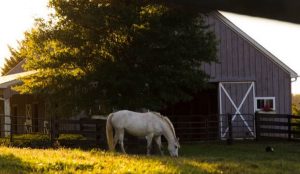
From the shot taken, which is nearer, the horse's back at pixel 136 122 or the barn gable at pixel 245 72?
the horse's back at pixel 136 122

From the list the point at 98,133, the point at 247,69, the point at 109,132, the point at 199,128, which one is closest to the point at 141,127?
the point at 109,132

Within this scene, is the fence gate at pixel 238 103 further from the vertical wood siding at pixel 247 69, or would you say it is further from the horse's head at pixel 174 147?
the horse's head at pixel 174 147

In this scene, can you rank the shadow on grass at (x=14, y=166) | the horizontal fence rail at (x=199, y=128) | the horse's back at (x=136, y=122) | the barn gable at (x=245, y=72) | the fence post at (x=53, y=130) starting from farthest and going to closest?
the barn gable at (x=245, y=72) → the fence post at (x=53, y=130) → the horizontal fence rail at (x=199, y=128) → the horse's back at (x=136, y=122) → the shadow on grass at (x=14, y=166)

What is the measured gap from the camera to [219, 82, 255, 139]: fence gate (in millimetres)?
22469

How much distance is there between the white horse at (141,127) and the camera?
1446 centimetres

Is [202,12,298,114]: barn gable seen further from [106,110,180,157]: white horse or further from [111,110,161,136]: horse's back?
[111,110,161,136]: horse's back

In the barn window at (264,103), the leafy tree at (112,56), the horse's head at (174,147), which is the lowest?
the horse's head at (174,147)

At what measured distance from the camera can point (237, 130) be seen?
2258 cm

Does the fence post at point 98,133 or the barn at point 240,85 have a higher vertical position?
the barn at point 240,85

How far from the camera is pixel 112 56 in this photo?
591 inches

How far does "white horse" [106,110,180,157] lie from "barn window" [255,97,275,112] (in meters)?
9.74

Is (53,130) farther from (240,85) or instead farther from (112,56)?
(240,85)

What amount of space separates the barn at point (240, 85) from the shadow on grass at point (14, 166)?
14.7 m

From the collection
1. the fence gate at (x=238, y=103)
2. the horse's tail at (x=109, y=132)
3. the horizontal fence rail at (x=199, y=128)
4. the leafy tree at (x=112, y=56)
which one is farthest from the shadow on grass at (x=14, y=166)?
the fence gate at (x=238, y=103)
